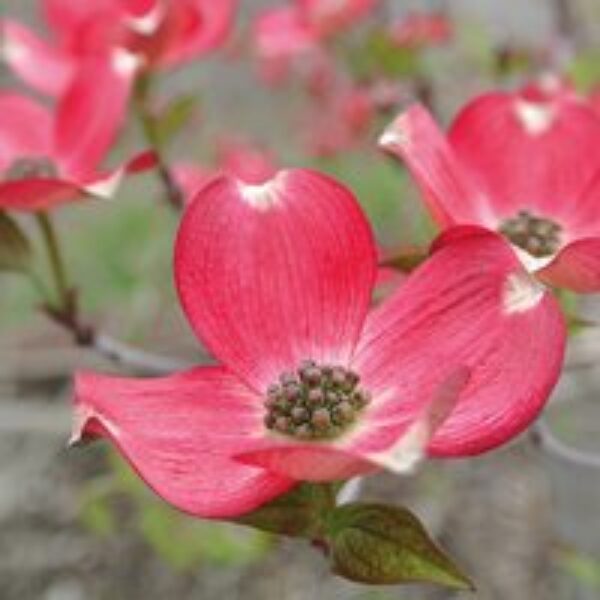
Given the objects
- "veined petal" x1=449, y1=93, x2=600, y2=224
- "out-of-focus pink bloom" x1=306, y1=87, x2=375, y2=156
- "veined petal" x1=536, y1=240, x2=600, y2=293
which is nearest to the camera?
"veined petal" x1=536, y1=240, x2=600, y2=293

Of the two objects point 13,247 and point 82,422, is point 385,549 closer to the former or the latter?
point 82,422

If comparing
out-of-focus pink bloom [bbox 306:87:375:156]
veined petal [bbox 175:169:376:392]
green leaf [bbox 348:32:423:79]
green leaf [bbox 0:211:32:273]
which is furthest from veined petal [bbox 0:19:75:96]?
out-of-focus pink bloom [bbox 306:87:375:156]

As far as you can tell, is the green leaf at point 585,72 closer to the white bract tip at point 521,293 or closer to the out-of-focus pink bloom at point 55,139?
the out-of-focus pink bloom at point 55,139

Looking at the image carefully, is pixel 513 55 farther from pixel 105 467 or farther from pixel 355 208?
pixel 105 467

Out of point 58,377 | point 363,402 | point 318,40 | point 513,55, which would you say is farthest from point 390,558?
point 58,377

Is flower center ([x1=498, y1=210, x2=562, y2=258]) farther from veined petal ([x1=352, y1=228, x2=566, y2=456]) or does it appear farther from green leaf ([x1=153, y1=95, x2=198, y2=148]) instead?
green leaf ([x1=153, y1=95, x2=198, y2=148])

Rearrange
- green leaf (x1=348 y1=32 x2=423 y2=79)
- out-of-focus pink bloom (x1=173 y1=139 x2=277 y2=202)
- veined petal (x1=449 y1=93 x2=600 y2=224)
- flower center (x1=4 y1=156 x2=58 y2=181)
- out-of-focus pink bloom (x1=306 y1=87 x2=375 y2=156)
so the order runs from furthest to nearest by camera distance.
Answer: out-of-focus pink bloom (x1=306 y1=87 x2=375 y2=156)
green leaf (x1=348 y1=32 x2=423 y2=79)
flower center (x1=4 y1=156 x2=58 y2=181)
veined petal (x1=449 y1=93 x2=600 y2=224)
out-of-focus pink bloom (x1=173 y1=139 x2=277 y2=202)

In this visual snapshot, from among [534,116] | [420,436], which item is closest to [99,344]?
[534,116]
